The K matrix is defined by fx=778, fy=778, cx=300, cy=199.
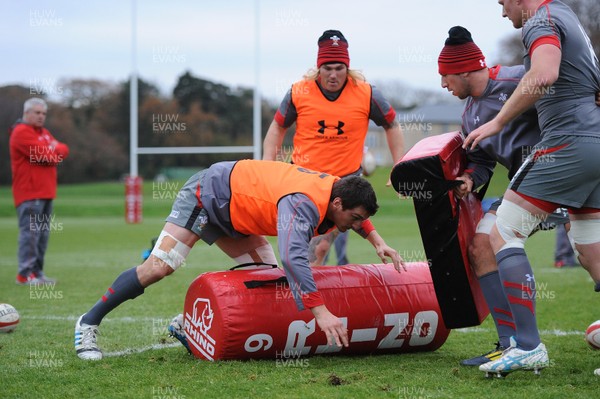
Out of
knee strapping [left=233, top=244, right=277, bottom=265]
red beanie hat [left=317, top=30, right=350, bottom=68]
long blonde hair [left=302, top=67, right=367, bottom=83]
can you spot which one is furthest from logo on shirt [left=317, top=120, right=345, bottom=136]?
knee strapping [left=233, top=244, right=277, bottom=265]

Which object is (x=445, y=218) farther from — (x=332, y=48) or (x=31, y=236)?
(x=31, y=236)

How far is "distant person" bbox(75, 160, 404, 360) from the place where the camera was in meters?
4.50

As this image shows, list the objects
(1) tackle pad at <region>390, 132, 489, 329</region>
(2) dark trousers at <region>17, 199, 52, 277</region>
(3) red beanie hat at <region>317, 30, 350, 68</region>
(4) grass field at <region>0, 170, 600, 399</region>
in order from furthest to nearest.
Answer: (2) dark trousers at <region>17, 199, 52, 277</region>
(3) red beanie hat at <region>317, 30, 350, 68</region>
(1) tackle pad at <region>390, 132, 489, 329</region>
(4) grass field at <region>0, 170, 600, 399</region>

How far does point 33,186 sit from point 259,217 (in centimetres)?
590

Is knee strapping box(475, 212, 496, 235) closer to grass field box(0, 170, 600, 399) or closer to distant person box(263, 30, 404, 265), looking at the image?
grass field box(0, 170, 600, 399)

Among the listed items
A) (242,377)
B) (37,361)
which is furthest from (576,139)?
(37,361)

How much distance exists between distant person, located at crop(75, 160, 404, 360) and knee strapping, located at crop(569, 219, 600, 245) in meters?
1.17

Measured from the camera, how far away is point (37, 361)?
16.3 ft

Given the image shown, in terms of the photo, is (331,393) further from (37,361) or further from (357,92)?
(357,92)

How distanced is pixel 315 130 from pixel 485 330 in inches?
85.1

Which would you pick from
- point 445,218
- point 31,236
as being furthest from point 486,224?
point 31,236

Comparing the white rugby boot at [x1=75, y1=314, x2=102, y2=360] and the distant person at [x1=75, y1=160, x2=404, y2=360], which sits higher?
the distant person at [x1=75, y1=160, x2=404, y2=360]

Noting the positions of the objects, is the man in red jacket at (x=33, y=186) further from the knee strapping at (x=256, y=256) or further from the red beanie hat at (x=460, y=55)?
the red beanie hat at (x=460, y=55)

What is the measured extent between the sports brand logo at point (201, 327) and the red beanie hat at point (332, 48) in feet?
7.92
